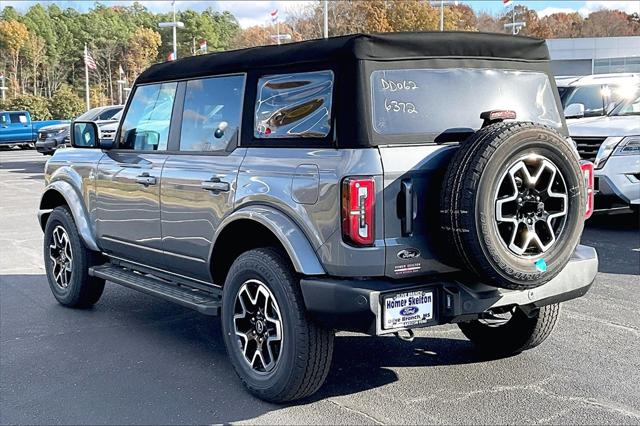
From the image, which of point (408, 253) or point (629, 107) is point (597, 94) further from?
point (408, 253)

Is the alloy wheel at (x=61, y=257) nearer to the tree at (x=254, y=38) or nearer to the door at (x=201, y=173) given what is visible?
the door at (x=201, y=173)

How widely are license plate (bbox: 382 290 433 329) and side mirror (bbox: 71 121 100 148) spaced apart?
334 centimetres

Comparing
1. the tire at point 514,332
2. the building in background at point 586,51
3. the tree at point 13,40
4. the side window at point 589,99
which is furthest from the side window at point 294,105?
the tree at point 13,40

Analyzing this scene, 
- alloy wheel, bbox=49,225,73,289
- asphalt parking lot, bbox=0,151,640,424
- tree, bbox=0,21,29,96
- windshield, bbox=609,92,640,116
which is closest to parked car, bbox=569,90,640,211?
windshield, bbox=609,92,640,116

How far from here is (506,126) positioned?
12.6 ft

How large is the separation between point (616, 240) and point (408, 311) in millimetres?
6043

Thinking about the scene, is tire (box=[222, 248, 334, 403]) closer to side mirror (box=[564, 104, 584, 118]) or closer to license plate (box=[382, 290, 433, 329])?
license plate (box=[382, 290, 433, 329])

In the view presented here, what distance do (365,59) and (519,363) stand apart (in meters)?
2.26

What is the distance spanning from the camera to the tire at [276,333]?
157 inches

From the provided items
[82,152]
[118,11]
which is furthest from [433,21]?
[118,11]

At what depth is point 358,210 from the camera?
377cm

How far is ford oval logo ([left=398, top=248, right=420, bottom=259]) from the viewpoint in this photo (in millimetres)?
3864

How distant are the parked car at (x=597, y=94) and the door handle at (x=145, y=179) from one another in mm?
7536

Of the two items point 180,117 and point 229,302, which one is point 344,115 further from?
point 180,117
